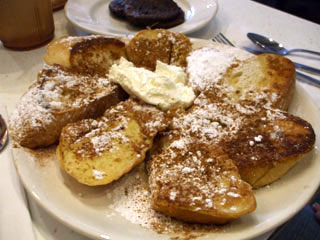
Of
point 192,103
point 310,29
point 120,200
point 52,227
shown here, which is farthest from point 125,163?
point 310,29

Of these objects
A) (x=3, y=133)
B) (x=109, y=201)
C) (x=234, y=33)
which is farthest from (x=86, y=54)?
(x=234, y=33)

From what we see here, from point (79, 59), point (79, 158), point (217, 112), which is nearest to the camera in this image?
point (79, 158)

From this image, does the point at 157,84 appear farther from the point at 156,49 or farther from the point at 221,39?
the point at 221,39

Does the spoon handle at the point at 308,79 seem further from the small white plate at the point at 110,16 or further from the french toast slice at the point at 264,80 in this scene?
the small white plate at the point at 110,16

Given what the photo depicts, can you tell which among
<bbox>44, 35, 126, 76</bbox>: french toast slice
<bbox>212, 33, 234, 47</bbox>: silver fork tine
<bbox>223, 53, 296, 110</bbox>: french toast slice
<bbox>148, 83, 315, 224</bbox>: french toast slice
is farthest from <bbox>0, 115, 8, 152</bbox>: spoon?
<bbox>212, 33, 234, 47</bbox>: silver fork tine

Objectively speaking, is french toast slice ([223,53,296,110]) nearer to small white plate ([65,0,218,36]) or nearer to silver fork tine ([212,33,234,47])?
silver fork tine ([212,33,234,47])

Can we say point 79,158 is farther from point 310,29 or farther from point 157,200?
point 310,29
